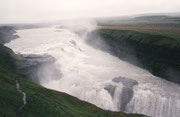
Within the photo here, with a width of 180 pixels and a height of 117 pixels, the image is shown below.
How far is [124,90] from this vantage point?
58062mm

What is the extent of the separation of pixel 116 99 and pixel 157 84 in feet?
63.6

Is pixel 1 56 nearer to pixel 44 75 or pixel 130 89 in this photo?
pixel 44 75

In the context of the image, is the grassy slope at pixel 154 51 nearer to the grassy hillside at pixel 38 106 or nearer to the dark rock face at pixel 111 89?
the dark rock face at pixel 111 89

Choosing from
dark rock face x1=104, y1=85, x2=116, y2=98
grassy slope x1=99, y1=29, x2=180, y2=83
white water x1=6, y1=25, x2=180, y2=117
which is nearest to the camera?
white water x1=6, y1=25, x2=180, y2=117

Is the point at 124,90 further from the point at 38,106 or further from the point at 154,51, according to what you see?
the point at 154,51

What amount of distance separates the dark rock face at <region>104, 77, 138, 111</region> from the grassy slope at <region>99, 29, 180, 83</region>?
53.9 feet

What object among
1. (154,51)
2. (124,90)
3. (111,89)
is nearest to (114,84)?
(111,89)

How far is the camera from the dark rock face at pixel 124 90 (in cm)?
5508

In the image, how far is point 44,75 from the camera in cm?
7669

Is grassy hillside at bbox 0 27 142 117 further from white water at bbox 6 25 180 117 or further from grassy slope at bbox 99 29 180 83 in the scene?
grassy slope at bbox 99 29 180 83

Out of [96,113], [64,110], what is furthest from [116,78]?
[64,110]

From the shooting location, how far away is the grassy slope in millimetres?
68500

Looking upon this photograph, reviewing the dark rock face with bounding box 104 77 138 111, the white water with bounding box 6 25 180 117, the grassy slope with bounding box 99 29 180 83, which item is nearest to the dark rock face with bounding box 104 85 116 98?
the dark rock face with bounding box 104 77 138 111

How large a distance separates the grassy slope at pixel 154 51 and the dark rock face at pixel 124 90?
53.9 ft
